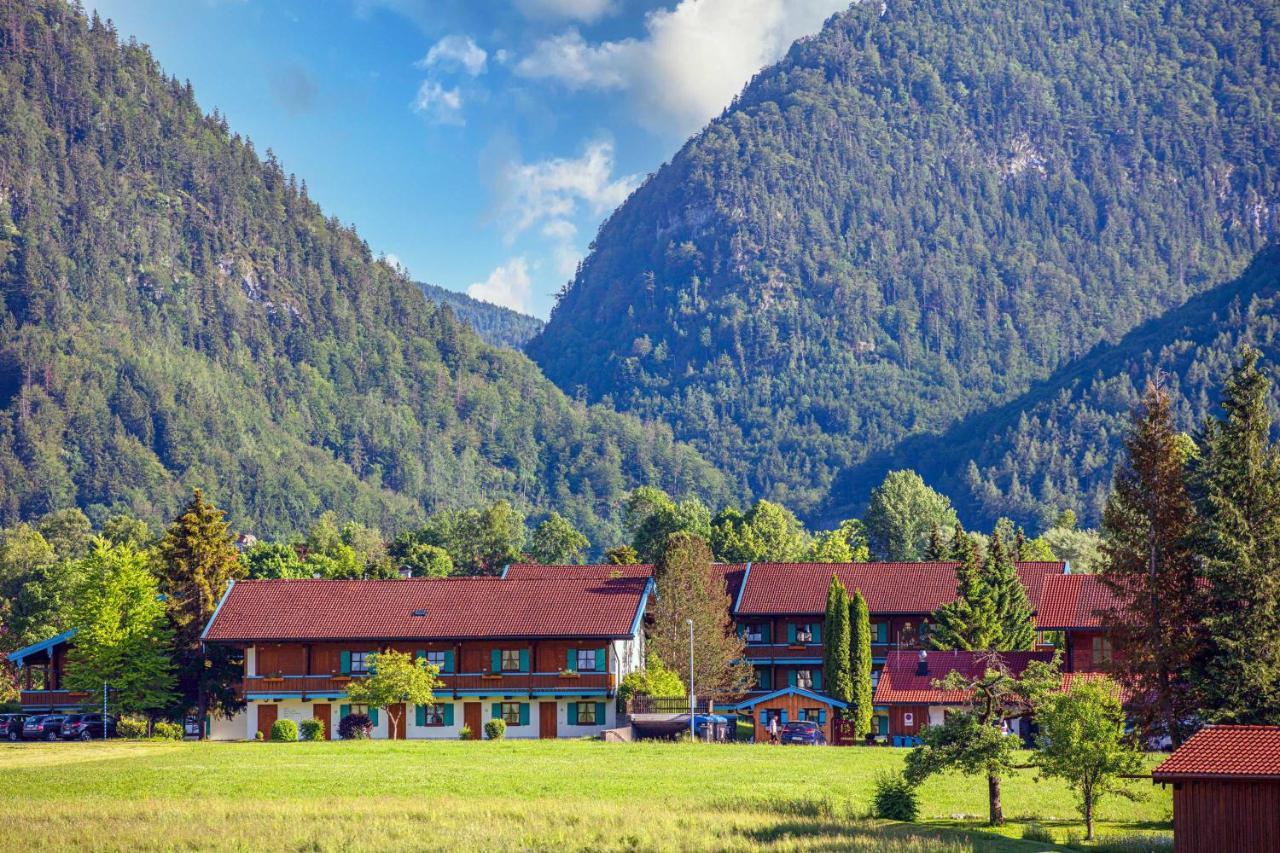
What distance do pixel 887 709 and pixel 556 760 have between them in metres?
23.2

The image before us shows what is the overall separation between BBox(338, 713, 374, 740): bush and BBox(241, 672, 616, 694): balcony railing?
2.35m

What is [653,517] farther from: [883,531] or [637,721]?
[637,721]

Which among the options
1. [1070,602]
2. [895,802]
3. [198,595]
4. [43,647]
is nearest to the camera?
[895,802]

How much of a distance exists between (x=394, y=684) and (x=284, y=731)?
5615mm

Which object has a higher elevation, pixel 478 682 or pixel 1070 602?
pixel 1070 602

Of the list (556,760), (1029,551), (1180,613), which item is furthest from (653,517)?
(1180,613)

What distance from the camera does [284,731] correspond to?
290ft

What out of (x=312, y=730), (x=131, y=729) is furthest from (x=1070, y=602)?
(x=131, y=729)

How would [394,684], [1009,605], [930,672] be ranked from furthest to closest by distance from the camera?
[1009,605] < [930,672] < [394,684]

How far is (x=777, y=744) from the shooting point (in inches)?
3329

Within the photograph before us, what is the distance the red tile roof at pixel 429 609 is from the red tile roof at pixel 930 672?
13808 mm

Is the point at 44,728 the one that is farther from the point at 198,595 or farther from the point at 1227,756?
the point at 1227,756

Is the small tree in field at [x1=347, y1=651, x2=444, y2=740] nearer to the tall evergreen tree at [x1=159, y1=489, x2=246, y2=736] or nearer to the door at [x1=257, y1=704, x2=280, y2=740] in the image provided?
the door at [x1=257, y1=704, x2=280, y2=740]

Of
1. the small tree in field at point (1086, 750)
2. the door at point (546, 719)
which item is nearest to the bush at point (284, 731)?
the door at point (546, 719)
